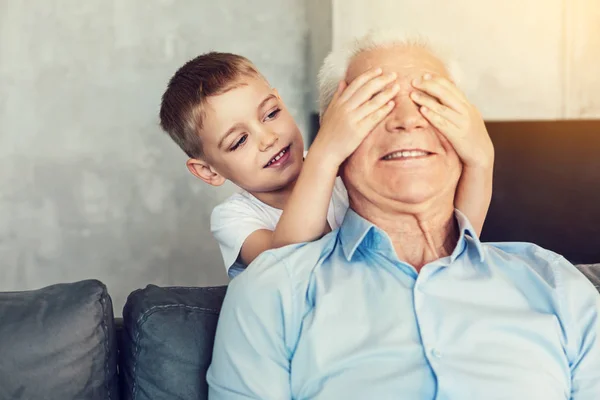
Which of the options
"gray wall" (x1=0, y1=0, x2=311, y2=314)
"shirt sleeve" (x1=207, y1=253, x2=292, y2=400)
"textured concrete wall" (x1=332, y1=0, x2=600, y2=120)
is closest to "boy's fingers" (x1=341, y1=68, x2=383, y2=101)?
"shirt sleeve" (x1=207, y1=253, x2=292, y2=400)

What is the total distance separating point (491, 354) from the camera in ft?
4.12

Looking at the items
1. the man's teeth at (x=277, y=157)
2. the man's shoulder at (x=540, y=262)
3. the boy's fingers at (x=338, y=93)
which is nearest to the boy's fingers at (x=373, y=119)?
the boy's fingers at (x=338, y=93)

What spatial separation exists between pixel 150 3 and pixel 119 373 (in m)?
2.18

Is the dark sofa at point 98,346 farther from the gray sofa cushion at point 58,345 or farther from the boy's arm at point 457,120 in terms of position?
the boy's arm at point 457,120

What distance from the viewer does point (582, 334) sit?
1.29 meters

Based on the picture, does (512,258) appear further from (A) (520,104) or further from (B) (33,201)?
(B) (33,201)

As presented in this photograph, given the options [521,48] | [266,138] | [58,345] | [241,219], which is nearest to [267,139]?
[266,138]

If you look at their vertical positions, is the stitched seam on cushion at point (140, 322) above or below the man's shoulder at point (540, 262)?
below

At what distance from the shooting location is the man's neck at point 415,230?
4.60 ft

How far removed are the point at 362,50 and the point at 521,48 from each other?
1.74m

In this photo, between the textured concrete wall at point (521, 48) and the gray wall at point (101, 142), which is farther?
the gray wall at point (101, 142)

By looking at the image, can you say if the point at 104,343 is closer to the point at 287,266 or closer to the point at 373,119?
the point at 287,266

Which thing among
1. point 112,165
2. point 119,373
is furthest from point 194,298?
point 112,165

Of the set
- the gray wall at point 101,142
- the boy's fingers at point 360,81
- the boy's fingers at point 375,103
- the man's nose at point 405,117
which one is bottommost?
the gray wall at point 101,142
